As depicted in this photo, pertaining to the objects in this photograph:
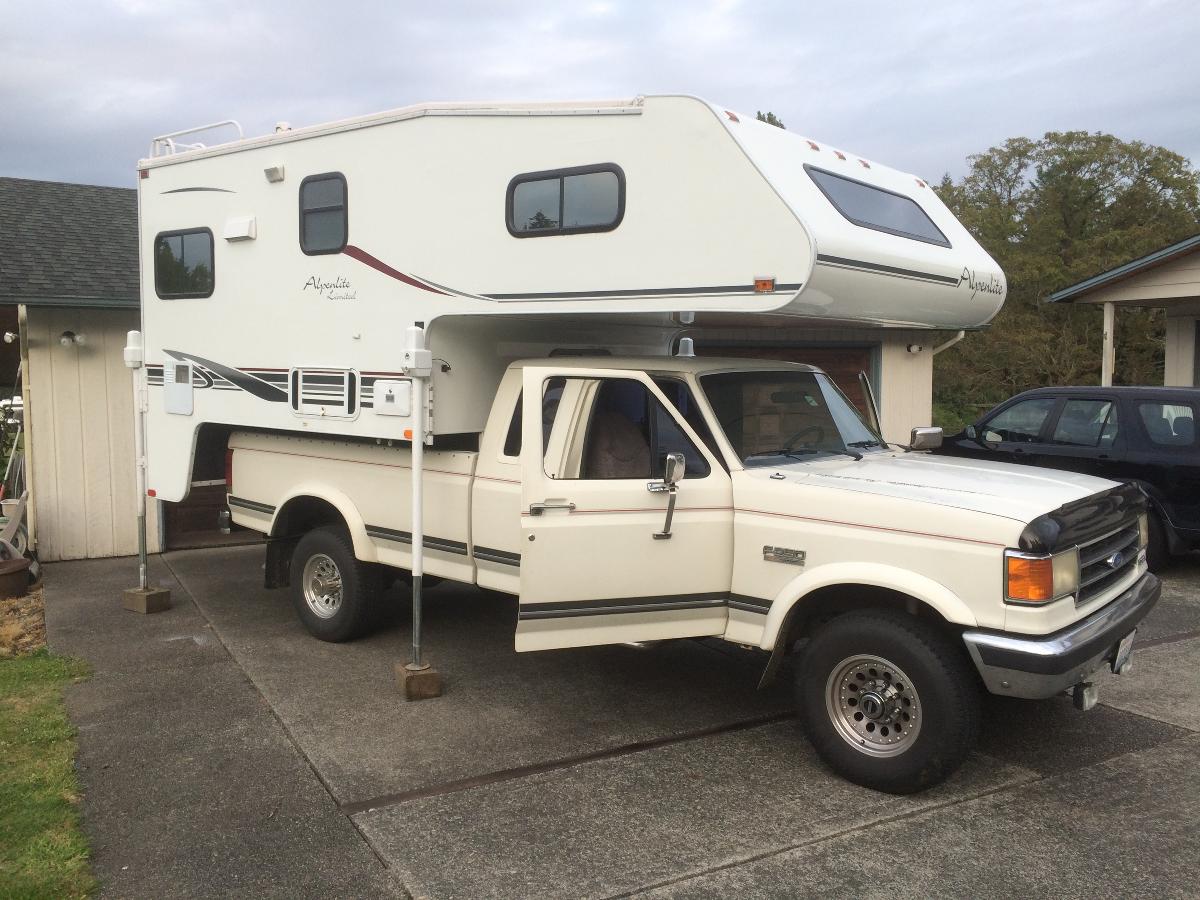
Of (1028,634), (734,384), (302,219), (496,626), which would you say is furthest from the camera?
(496,626)

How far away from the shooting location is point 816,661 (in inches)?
184

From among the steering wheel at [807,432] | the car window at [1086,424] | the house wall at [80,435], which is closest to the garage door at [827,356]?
the car window at [1086,424]

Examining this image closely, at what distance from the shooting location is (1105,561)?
15.5 ft

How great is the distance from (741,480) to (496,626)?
10.3 feet

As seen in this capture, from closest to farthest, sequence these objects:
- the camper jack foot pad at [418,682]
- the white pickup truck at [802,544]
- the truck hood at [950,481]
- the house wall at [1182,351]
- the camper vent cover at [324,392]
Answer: the white pickup truck at [802,544]
the truck hood at [950,481]
the camper jack foot pad at [418,682]
the camper vent cover at [324,392]
the house wall at [1182,351]

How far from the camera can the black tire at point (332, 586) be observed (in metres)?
6.85

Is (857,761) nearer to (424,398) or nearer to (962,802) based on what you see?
(962,802)

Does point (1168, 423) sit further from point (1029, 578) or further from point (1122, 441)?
point (1029, 578)

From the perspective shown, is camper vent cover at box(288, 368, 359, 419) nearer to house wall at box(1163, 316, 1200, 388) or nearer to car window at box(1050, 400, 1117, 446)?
car window at box(1050, 400, 1117, 446)

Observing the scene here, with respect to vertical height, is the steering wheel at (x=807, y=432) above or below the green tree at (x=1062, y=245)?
below

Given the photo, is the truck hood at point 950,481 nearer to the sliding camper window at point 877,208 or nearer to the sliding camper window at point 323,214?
the sliding camper window at point 877,208

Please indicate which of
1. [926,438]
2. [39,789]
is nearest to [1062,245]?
[926,438]

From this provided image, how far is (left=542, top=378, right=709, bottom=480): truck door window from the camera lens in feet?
17.2

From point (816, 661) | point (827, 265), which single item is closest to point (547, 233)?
point (827, 265)
